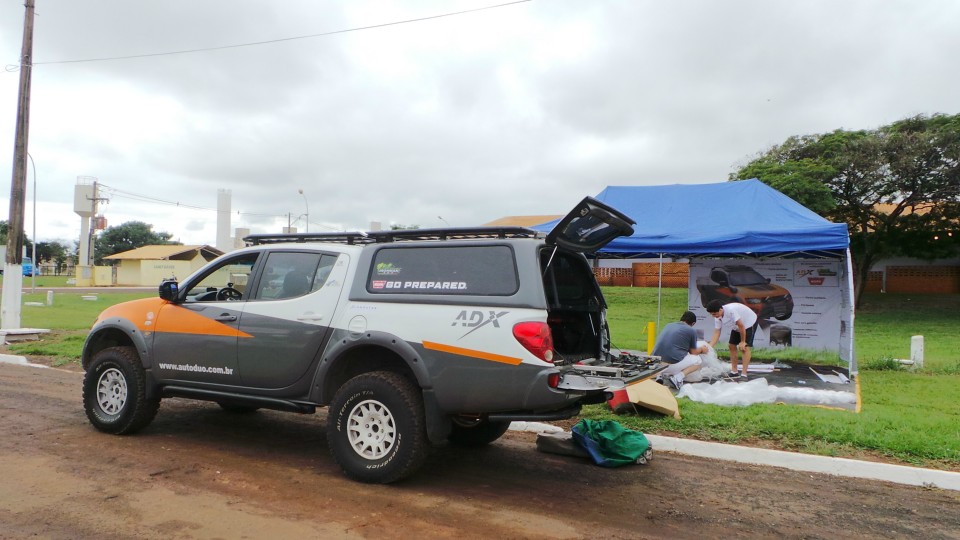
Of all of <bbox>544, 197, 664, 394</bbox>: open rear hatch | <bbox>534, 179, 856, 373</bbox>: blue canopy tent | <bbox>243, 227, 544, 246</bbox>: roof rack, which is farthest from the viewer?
<bbox>534, 179, 856, 373</bbox>: blue canopy tent

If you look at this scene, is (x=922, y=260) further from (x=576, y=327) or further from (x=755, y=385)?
(x=576, y=327)

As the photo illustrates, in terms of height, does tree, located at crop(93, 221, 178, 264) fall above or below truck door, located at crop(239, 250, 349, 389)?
above

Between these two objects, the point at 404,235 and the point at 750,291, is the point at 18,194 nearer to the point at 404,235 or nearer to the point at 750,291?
the point at 404,235

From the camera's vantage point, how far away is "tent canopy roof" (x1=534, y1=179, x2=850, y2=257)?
10234 millimetres

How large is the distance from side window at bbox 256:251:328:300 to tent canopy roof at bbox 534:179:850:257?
18.6 feet

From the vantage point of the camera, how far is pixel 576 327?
5.73 metres

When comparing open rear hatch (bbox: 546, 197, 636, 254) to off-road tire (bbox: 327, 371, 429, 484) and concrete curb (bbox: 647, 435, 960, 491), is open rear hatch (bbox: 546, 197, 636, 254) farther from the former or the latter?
concrete curb (bbox: 647, 435, 960, 491)

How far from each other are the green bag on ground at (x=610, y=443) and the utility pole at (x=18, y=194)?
12.9 m

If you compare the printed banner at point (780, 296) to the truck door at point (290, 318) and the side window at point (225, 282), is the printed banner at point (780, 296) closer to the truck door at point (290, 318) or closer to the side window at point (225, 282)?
the truck door at point (290, 318)

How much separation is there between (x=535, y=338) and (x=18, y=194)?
1362 centimetres

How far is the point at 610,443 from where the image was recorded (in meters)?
5.79

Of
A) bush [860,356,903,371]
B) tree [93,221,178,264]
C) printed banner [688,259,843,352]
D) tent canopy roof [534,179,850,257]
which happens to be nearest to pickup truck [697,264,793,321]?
printed banner [688,259,843,352]

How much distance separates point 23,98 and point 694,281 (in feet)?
47.8

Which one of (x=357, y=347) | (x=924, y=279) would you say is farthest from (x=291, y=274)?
(x=924, y=279)
